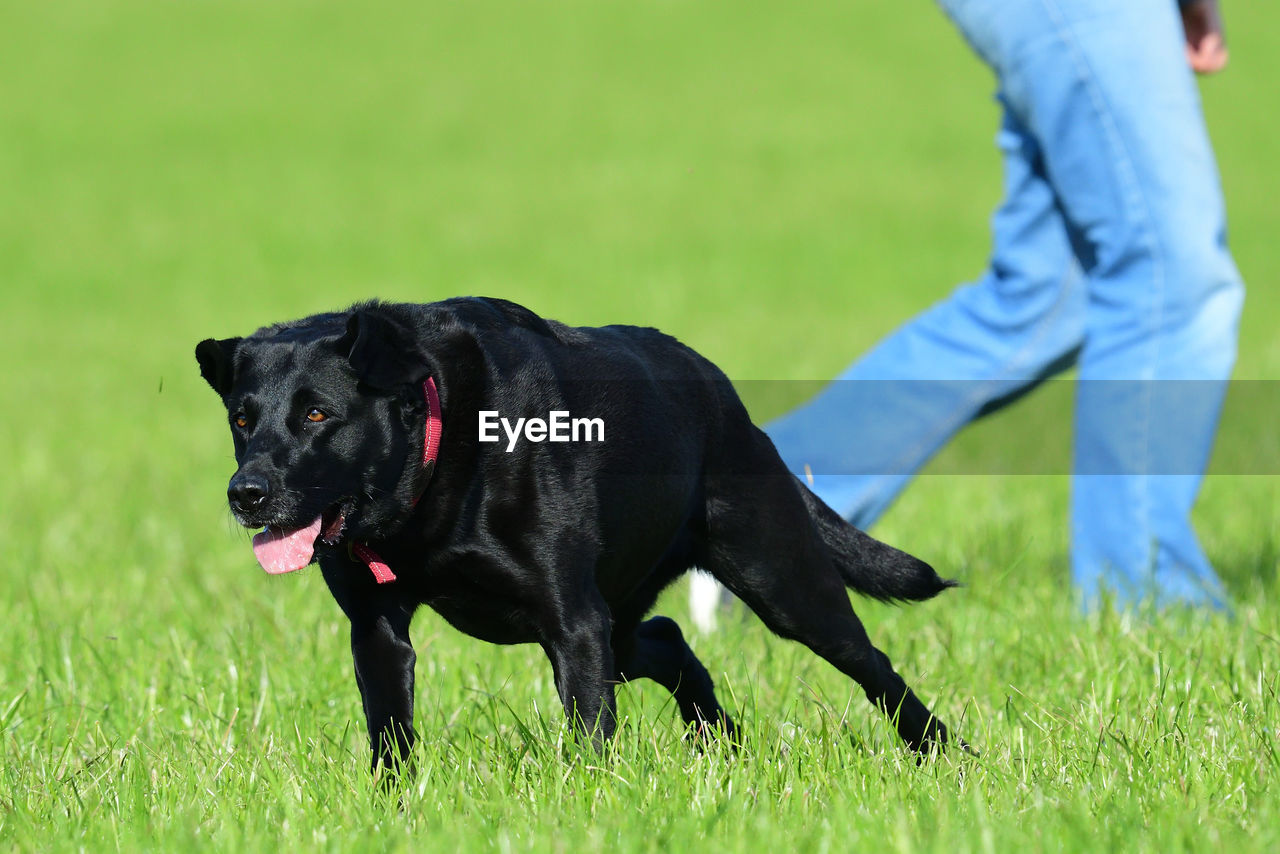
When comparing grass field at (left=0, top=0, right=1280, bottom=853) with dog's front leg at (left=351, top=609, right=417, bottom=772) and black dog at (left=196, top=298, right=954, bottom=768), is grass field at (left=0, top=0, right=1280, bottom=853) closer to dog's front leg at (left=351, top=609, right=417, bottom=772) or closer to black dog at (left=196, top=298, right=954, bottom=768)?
dog's front leg at (left=351, top=609, right=417, bottom=772)

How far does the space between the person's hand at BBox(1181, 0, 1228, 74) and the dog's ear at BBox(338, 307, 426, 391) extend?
2.72m

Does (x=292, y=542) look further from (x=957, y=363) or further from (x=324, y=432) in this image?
(x=957, y=363)

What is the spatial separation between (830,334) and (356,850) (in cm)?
1132

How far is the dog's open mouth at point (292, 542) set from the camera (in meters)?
2.37

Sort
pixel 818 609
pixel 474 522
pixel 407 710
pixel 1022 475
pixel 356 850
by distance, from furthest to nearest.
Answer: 1. pixel 1022 475
2. pixel 818 609
3. pixel 407 710
4. pixel 474 522
5. pixel 356 850

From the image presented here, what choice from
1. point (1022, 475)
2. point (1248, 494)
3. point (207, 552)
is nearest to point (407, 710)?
point (207, 552)

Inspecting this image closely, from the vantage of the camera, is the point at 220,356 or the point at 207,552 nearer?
the point at 220,356

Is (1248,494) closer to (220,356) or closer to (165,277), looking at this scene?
(220,356)

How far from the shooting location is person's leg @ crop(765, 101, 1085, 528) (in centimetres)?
418

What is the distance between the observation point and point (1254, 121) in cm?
Result: 2156

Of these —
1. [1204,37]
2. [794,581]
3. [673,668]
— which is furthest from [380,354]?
[1204,37]

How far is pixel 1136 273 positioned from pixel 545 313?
976 cm

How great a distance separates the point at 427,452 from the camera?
2.45 meters

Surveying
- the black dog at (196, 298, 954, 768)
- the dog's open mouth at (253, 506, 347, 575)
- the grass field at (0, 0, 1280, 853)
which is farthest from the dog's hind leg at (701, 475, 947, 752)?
the dog's open mouth at (253, 506, 347, 575)
